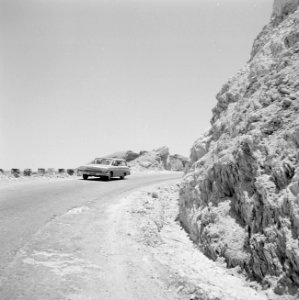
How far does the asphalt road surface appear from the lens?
4.42 metres

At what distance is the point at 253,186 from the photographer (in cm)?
595

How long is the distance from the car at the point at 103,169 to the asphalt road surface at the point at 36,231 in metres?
6.32

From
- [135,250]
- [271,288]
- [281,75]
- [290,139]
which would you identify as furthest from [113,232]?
[281,75]

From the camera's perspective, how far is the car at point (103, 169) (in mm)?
19812

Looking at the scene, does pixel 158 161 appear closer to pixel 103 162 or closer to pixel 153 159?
pixel 153 159

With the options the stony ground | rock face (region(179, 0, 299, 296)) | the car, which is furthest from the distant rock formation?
rock face (region(179, 0, 299, 296))

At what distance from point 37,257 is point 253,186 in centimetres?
404

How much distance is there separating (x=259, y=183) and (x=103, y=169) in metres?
15.0

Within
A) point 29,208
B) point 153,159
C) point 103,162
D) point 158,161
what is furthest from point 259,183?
point 158,161

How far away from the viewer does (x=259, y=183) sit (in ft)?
18.3

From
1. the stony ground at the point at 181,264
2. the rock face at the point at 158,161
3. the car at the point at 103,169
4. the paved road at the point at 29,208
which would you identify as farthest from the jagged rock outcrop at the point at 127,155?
the stony ground at the point at 181,264

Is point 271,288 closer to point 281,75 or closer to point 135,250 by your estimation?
point 135,250

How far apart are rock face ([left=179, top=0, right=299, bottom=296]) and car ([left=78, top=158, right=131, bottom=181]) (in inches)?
440

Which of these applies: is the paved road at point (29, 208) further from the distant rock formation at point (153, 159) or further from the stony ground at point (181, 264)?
the distant rock formation at point (153, 159)
